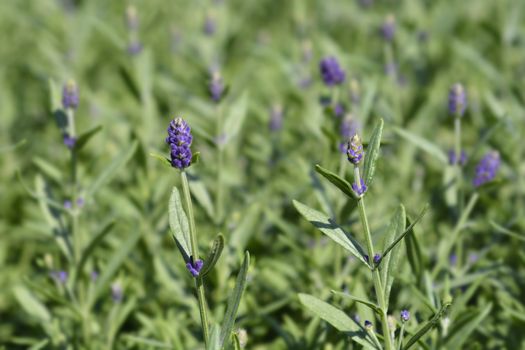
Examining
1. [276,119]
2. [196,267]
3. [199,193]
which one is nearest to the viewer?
[196,267]

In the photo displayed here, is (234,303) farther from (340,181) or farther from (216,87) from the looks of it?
(216,87)

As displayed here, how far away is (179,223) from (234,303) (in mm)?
291

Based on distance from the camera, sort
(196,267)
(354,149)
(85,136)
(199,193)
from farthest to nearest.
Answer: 1. (199,193)
2. (85,136)
3. (196,267)
4. (354,149)

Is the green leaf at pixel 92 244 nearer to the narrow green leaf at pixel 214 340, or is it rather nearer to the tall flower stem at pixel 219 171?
the tall flower stem at pixel 219 171

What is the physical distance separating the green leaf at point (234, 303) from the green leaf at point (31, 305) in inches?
46.7

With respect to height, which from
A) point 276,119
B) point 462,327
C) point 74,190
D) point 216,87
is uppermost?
point 216,87

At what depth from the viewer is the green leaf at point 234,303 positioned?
1.92 meters

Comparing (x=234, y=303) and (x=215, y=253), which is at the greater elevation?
(x=215, y=253)

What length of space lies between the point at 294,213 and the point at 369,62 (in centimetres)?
128

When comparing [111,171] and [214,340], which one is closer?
[214,340]

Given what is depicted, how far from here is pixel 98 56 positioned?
224 inches

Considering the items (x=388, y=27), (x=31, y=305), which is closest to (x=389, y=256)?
(x=31, y=305)

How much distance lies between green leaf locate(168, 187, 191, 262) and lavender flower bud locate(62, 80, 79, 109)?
877 millimetres

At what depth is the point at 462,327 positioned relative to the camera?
239cm
